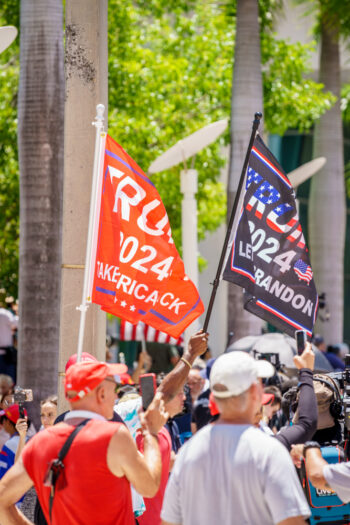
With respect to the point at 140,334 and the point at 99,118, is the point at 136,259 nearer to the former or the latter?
the point at 99,118

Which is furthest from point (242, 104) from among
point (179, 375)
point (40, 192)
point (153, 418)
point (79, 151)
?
point (153, 418)

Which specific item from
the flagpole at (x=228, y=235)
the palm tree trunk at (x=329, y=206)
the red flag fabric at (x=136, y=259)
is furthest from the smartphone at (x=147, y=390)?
the palm tree trunk at (x=329, y=206)

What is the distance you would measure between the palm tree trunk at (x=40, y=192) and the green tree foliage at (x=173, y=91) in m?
5.94

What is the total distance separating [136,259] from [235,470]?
2.82 meters

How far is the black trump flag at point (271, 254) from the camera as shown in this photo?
6504mm

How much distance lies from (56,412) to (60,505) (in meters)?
3.35

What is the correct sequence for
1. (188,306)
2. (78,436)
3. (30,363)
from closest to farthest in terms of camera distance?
(78,436)
(188,306)
(30,363)

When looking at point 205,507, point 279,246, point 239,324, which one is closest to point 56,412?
point 279,246

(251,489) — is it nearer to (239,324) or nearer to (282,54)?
(239,324)

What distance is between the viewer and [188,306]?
21.7ft

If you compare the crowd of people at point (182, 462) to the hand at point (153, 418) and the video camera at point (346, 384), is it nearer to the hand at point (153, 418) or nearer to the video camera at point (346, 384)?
the hand at point (153, 418)

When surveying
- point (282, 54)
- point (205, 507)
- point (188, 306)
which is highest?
point (282, 54)

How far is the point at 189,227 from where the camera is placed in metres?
11.9

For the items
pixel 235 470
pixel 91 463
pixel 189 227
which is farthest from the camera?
pixel 189 227
